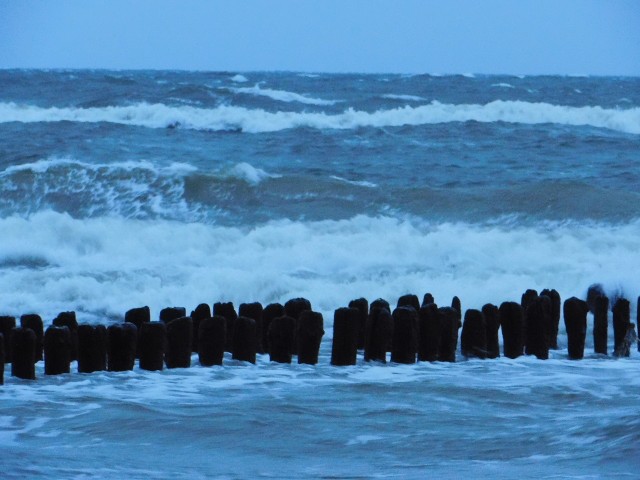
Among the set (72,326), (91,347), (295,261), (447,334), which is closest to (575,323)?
(447,334)

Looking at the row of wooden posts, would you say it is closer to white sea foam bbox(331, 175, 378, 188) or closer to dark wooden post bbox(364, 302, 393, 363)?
dark wooden post bbox(364, 302, 393, 363)

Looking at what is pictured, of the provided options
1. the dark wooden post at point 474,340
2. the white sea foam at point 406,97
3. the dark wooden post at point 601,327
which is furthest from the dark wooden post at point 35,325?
the white sea foam at point 406,97

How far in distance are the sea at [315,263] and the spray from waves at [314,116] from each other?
0.16 m

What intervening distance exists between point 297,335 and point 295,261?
4969 millimetres

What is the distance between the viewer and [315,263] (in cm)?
1270

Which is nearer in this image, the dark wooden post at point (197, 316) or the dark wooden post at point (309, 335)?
the dark wooden post at point (309, 335)

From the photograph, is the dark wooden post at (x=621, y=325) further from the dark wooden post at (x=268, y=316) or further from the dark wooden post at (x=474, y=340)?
the dark wooden post at (x=268, y=316)

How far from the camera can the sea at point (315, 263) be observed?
5.78 meters

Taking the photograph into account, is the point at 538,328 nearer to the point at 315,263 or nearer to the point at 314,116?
the point at 315,263

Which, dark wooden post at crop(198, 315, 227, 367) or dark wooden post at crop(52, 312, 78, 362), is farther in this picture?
dark wooden post at crop(198, 315, 227, 367)

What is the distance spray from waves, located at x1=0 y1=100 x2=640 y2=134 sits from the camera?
3011 centimetres

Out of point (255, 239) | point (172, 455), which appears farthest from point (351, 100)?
point (172, 455)

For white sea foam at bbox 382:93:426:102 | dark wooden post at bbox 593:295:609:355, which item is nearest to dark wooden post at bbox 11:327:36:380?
dark wooden post at bbox 593:295:609:355

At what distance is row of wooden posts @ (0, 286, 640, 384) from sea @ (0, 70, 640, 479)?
139mm
